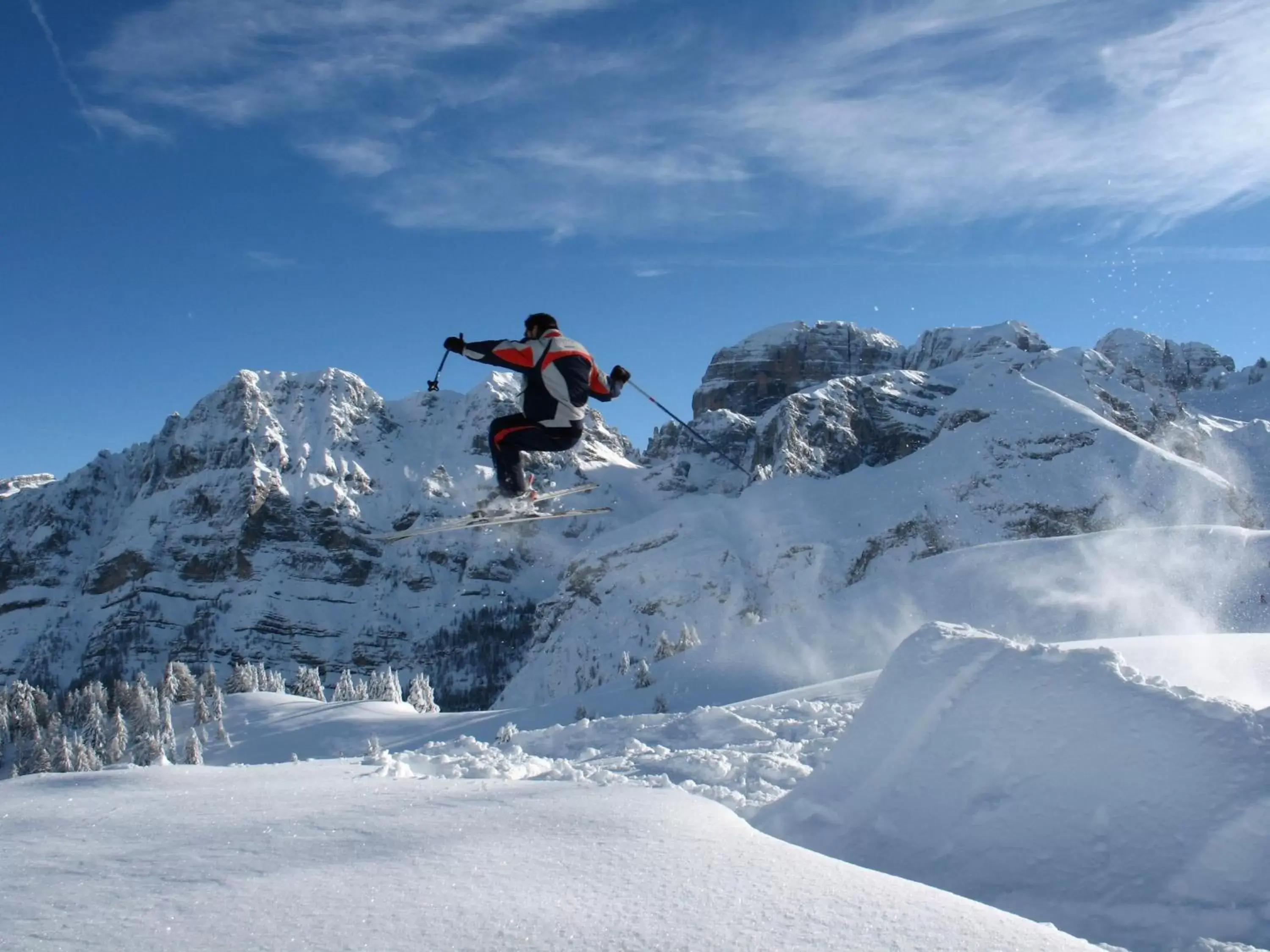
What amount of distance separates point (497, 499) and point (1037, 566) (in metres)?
45.5

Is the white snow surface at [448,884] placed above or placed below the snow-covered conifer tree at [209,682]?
above

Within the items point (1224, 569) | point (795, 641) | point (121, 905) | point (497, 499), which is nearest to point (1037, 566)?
point (1224, 569)

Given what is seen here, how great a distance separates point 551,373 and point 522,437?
48.8 inches

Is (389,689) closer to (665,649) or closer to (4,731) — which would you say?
(665,649)

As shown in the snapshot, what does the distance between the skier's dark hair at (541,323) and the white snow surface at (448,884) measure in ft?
18.9

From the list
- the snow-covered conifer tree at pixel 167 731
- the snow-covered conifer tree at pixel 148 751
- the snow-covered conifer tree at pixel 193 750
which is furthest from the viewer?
the snow-covered conifer tree at pixel 167 731

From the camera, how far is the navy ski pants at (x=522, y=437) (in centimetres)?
1211

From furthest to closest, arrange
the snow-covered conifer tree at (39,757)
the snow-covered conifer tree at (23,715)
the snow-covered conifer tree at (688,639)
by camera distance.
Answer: the snow-covered conifer tree at (23,715), the snow-covered conifer tree at (688,639), the snow-covered conifer tree at (39,757)

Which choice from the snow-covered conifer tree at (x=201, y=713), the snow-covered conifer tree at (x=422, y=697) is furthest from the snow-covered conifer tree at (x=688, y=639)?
the snow-covered conifer tree at (x=201, y=713)

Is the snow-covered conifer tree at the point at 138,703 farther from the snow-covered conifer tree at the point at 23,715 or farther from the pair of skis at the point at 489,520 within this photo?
the pair of skis at the point at 489,520

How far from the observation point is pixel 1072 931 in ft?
22.9

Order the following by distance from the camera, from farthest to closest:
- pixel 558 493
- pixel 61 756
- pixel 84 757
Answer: pixel 61 756 < pixel 84 757 < pixel 558 493

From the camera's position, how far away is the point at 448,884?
5.71m

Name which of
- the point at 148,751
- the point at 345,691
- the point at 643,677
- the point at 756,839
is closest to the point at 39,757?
the point at 148,751
